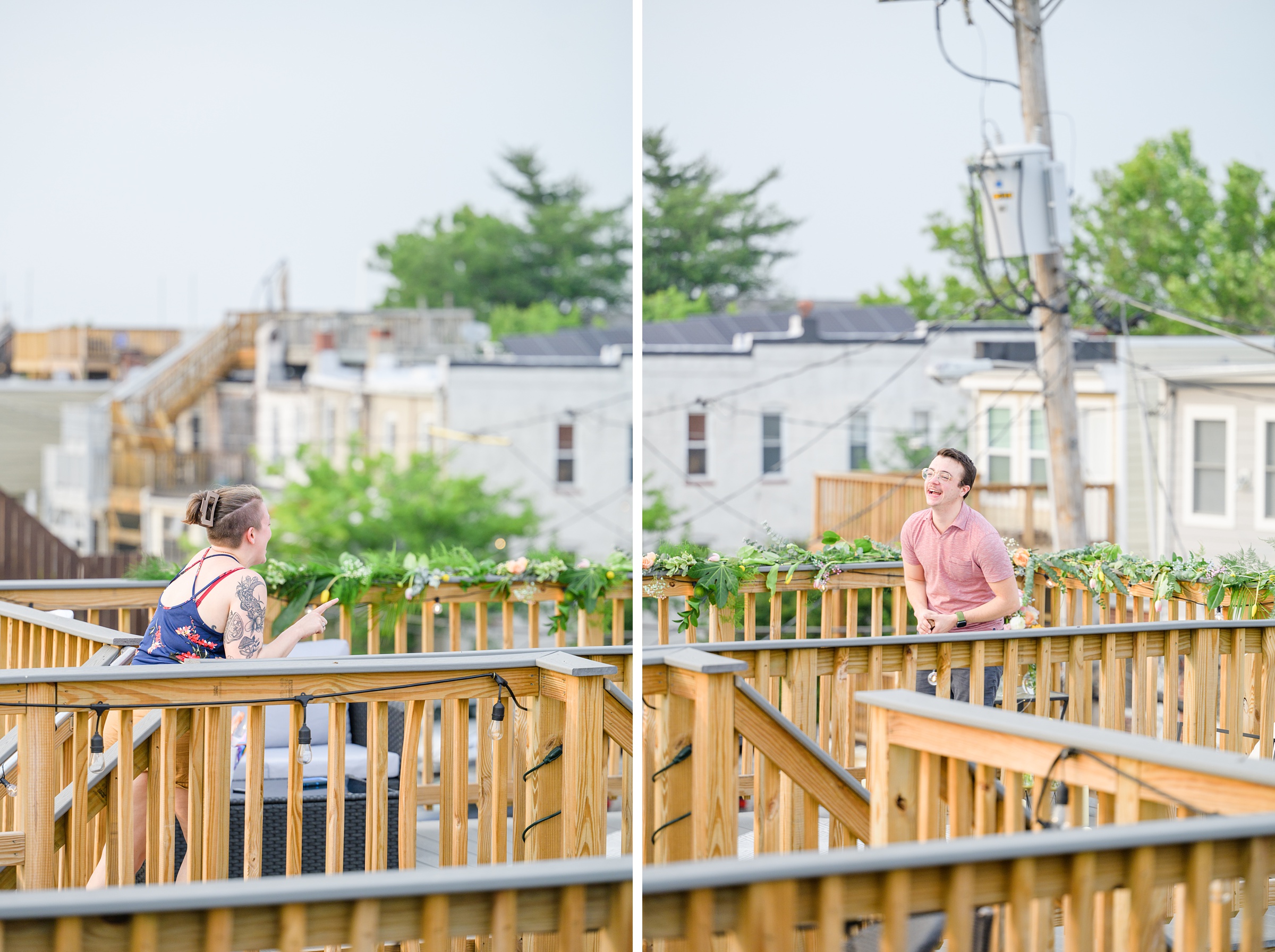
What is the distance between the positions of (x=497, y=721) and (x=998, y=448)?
28.0ft

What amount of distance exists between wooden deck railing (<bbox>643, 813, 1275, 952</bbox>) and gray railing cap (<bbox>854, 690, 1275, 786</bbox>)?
0.47ft

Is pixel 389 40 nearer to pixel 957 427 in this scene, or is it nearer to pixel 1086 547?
pixel 957 427

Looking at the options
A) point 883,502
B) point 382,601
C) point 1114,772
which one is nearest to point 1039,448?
point 883,502

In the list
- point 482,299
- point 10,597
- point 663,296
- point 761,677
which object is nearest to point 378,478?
point 663,296

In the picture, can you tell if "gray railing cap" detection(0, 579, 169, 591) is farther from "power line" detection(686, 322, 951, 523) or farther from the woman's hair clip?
"power line" detection(686, 322, 951, 523)

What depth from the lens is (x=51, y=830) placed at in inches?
113

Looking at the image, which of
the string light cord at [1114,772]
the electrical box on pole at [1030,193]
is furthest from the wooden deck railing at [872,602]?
the electrical box on pole at [1030,193]

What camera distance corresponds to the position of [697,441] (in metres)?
21.0

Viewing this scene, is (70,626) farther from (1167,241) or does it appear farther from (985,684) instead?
(1167,241)

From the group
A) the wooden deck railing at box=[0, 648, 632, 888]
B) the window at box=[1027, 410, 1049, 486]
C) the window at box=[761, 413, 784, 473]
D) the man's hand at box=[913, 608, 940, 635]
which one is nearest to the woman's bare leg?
the wooden deck railing at box=[0, 648, 632, 888]

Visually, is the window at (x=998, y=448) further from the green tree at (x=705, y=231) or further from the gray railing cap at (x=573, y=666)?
the green tree at (x=705, y=231)

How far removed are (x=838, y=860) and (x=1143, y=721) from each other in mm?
2325

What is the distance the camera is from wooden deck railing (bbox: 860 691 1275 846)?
2107 millimetres

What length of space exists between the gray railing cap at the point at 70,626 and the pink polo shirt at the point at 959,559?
2.30 metres
